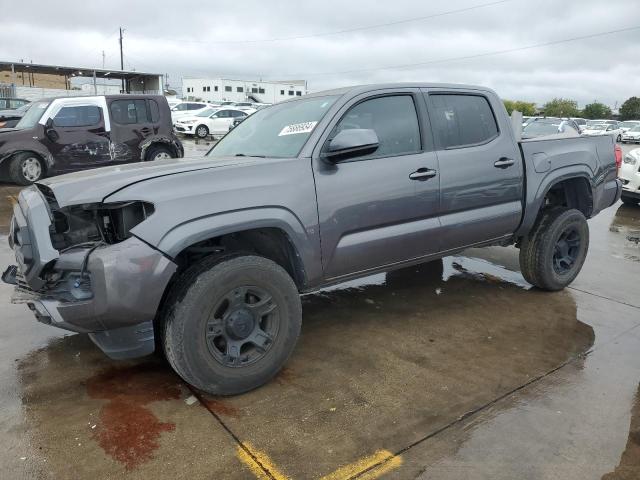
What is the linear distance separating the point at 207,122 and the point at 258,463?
77.8ft

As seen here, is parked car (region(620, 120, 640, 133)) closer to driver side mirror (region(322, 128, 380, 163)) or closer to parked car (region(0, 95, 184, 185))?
parked car (region(0, 95, 184, 185))

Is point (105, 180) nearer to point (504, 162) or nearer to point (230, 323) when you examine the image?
point (230, 323)

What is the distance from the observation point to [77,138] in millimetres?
10320

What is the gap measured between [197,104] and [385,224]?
92.6 feet

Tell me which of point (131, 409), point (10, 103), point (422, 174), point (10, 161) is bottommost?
point (131, 409)

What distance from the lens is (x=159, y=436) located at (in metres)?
2.71

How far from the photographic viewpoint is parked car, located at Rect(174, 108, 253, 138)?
961 inches

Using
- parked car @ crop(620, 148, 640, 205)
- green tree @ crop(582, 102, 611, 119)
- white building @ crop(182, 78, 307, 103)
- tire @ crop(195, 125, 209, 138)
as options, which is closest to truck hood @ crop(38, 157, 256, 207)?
parked car @ crop(620, 148, 640, 205)

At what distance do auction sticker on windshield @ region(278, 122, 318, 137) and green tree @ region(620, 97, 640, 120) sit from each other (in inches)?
3104

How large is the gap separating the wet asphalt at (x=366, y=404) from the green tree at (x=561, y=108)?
262ft

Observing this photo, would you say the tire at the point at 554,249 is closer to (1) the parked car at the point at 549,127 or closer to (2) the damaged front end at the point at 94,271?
(2) the damaged front end at the point at 94,271

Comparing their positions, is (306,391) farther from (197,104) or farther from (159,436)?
(197,104)

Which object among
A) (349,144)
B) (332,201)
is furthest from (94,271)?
(349,144)

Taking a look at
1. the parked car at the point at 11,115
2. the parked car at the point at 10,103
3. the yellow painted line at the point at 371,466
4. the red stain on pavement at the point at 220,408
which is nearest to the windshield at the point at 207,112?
the parked car at the point at 10,103
